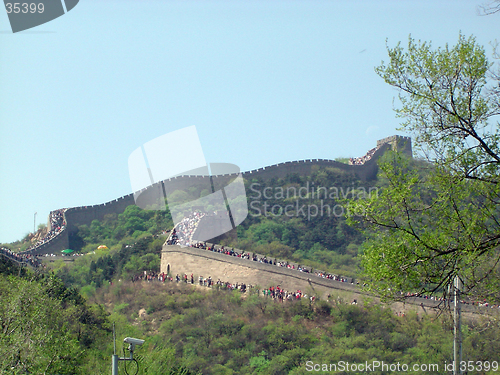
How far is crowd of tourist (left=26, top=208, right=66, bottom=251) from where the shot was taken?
137ft

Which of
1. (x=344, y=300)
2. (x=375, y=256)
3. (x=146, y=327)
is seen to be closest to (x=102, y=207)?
(x=146, y=327)

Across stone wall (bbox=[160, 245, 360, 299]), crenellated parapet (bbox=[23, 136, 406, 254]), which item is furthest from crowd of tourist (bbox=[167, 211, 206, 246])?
crenellated parapet (bbox=[23, 136, 406, 254])

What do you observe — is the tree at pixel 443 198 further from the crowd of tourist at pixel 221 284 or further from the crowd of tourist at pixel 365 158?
the crowd of tourist at pixel 365 158

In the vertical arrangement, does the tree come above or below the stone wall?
above

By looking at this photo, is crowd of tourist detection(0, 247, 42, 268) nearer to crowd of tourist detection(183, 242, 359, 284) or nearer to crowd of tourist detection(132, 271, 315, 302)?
crowd of tourist detection(132, 271, 315, 302)

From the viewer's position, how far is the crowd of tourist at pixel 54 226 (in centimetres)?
4175

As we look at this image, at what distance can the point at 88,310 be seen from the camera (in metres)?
21.8

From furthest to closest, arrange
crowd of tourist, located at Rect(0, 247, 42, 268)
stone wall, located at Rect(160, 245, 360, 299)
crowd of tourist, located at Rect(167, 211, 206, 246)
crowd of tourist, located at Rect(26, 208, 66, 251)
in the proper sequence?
crowd of tourist, located at Rect(26, 208, 66, 251)
crowd of tourist, located at Rect(0, 247, 42, 268)
crowd of tourist, located at Rect(167, 211, 206, 246)
stone wall, located at Rect(160, 245, 360, 299)

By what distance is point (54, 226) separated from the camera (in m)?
43.2

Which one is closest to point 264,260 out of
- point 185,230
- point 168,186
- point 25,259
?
point 185,230

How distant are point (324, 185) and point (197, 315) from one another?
24.2 meters

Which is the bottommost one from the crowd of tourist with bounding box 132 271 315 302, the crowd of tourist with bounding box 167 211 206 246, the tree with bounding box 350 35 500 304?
the crowd of tourist with bounding box 132 271 315 302

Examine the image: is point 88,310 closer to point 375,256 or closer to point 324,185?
point 375,256

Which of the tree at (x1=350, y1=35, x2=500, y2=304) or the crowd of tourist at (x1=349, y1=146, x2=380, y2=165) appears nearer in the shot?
the tree at (x1=350, y1=35, x2=500, y2=304)
